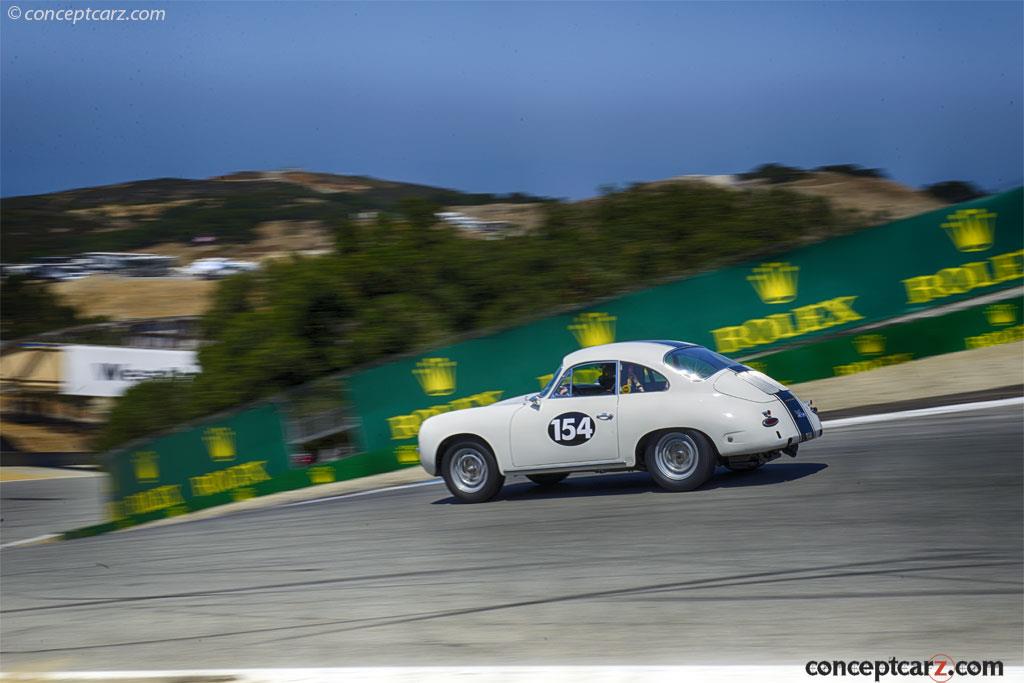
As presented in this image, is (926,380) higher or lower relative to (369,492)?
higher

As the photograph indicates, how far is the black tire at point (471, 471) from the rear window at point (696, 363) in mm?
1946

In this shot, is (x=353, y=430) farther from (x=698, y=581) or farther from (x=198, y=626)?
(x=698, y=581)

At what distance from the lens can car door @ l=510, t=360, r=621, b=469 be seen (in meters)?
8.91

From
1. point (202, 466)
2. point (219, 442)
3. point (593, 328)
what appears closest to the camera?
point (593, 328)

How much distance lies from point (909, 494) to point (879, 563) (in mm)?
1693

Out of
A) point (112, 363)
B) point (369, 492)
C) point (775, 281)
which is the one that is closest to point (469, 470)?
point (369, 492)

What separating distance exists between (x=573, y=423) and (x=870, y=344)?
5.69 metres

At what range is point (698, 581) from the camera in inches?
260

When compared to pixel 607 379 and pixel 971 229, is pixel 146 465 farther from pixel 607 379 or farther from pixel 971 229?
pixel 971 229

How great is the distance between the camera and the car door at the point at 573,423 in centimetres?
891

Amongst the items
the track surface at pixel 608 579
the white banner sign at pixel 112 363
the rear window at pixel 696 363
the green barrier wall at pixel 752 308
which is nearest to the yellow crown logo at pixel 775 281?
the green barrier wall at pixel 752 308

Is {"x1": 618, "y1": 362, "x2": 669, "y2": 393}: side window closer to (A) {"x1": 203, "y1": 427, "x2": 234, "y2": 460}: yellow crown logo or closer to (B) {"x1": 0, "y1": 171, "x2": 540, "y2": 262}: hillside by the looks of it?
(A) {"x1": 203, "y1": 427, "x2": 234, "y2": 460}: yellow crown logo

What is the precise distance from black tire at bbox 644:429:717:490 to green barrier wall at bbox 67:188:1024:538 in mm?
5016

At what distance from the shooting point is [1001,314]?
1262 cm
